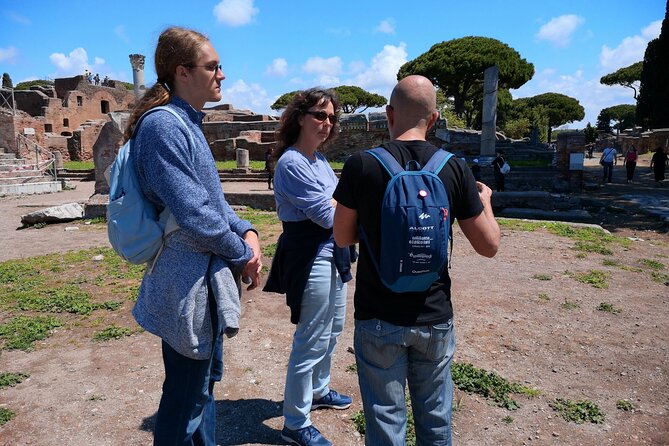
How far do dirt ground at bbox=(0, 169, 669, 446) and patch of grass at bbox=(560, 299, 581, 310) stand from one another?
0.03 m

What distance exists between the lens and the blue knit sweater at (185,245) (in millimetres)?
1668

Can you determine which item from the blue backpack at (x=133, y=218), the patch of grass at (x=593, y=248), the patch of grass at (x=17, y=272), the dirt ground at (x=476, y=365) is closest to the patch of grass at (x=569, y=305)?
the dirt ground at (x=476, y=365)

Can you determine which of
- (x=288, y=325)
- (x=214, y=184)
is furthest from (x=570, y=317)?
(x=214, y=184)

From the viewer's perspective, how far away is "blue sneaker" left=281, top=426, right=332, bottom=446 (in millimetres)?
2467

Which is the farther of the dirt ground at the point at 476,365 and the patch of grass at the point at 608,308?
the patch of grass at the point at 608,308

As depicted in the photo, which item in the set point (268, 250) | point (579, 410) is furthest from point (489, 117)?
point (579, 410)

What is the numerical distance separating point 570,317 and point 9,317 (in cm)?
502

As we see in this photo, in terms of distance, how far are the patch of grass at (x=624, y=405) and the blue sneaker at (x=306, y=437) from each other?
1778mm

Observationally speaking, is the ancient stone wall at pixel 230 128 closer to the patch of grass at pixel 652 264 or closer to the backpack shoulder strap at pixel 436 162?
the patch of grass at pixel 652 264

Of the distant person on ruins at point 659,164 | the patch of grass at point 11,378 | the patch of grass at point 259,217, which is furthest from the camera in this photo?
the distant person on ruins at point 659,164

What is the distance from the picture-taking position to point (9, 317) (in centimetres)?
451

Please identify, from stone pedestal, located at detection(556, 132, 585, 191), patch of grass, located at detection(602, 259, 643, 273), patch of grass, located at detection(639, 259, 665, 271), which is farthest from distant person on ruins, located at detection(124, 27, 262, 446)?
stone pedestal, located at detection(556, 132, 585, 191)

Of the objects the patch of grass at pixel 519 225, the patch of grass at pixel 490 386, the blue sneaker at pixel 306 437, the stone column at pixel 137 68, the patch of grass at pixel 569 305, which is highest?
the stone column at pixel 137 68

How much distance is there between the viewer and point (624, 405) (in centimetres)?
296
